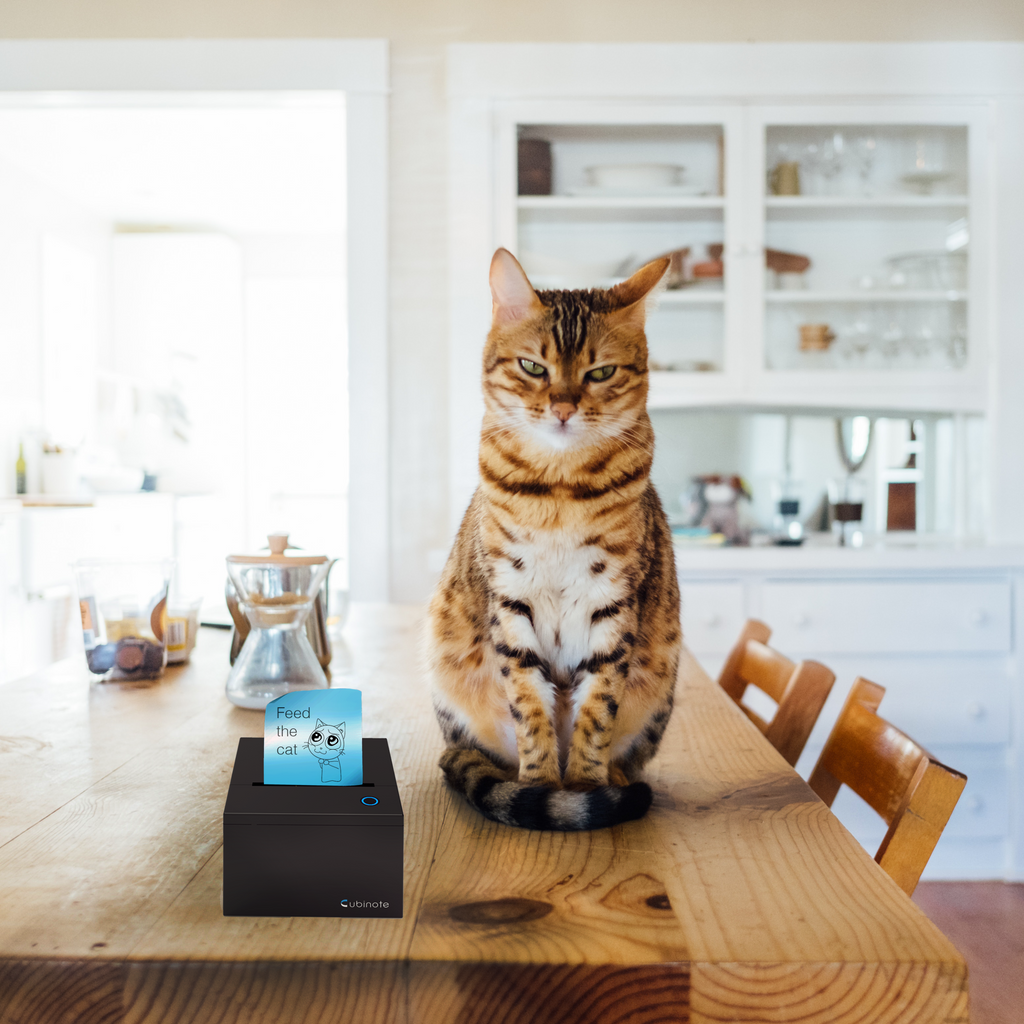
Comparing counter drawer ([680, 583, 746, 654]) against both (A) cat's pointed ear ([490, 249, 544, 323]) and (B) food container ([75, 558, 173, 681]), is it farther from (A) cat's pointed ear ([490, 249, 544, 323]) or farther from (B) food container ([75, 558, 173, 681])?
(A) cat's pointed ear ([490, 249, 544, 323])

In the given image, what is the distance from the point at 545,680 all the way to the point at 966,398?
95.3 inches

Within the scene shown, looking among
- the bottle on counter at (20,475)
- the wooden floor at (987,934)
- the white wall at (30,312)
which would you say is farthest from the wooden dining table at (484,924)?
the white wall at (30,312)

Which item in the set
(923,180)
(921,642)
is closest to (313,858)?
(921,642)

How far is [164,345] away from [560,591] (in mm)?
6030

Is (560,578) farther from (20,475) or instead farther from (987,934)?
(20,475)

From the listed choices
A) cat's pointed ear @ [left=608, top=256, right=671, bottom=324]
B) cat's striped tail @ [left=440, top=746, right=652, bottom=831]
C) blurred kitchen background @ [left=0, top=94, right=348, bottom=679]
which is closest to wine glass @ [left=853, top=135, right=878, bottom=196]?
blurred kitchen background @ [left=0, top=94, right=348, bottom=679]

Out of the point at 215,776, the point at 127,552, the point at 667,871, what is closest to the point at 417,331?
the point at 215,776

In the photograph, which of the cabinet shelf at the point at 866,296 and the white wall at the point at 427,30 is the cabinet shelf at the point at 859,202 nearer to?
the cabinet shelf at the point at 866,296

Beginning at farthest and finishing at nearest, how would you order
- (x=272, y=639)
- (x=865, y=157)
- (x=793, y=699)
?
(x=865, y=157), (x=793, y=699), (x=272, y=639)

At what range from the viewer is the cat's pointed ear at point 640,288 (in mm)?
833

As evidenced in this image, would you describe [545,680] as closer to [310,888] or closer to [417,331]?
[310,888]

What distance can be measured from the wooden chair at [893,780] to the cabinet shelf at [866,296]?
1.90 metres

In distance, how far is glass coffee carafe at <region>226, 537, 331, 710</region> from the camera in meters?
1.12

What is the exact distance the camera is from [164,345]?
6.14 metres
